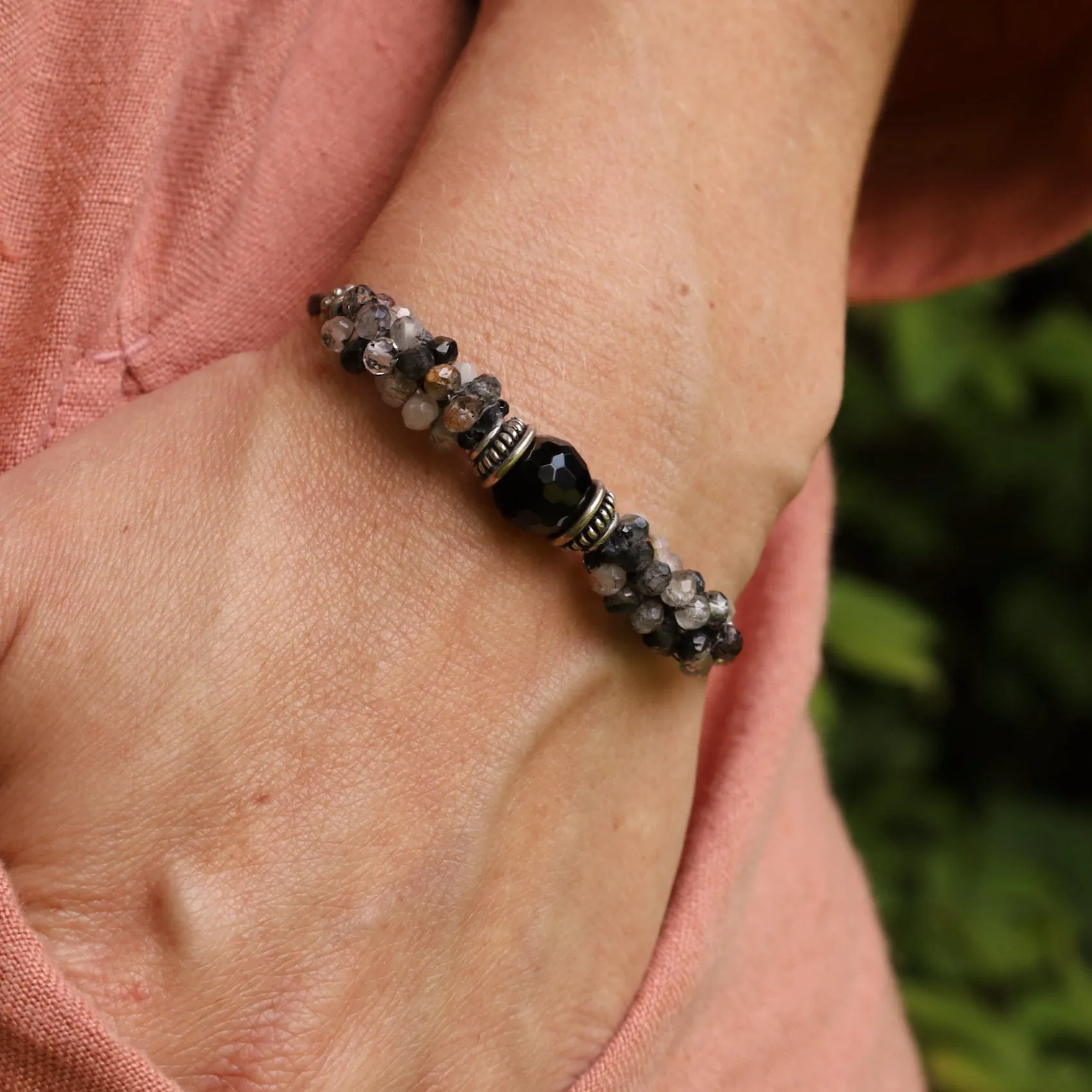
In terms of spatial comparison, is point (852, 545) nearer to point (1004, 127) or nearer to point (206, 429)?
point (1004, 127)

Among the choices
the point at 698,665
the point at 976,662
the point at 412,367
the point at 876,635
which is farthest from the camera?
the point at 976,662

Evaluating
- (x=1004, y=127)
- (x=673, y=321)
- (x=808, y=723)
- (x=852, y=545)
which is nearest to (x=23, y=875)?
(x=673, y=321)

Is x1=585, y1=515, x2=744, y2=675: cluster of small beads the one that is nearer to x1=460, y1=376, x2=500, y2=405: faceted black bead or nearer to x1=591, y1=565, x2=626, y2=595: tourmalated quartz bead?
x1=591, y1=565, x2=626, y2=595: tourmalated quartz bead

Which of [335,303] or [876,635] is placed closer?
[335,303]

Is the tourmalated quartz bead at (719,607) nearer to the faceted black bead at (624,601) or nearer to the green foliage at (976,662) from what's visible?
the faceted black bead at (624,601)

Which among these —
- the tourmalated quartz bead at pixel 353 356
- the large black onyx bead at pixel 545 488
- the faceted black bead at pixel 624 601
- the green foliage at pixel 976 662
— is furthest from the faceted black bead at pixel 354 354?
the green foliage at pixel 976 662

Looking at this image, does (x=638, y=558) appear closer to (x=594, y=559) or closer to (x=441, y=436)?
(x=594, y=559)

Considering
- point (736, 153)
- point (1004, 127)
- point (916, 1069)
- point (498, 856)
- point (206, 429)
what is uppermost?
point (1004, 127)

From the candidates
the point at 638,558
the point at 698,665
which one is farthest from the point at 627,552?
the point at 698,665
